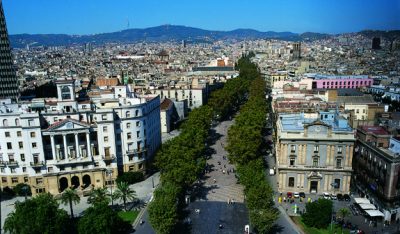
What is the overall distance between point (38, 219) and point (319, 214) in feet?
112

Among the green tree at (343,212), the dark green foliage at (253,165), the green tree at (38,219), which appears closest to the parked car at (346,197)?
Answer: the green tree at (343,212)

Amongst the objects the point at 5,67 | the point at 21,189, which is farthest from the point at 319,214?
the point at 5,67

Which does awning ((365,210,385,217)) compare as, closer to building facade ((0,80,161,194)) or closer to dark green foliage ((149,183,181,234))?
dark green foliage ((149,183,181,234))

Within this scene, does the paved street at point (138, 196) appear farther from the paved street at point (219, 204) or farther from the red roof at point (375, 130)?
the red roof at point (375, 130)

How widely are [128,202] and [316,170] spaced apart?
3007 cm

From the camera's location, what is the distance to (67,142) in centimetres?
5909

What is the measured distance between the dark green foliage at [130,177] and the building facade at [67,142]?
1314 millimetres

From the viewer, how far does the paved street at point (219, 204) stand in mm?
47281

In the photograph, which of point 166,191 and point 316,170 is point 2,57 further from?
point 316,170

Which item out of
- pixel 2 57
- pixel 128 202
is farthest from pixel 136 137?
pixel 2 57

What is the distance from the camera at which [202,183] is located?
6247 cm

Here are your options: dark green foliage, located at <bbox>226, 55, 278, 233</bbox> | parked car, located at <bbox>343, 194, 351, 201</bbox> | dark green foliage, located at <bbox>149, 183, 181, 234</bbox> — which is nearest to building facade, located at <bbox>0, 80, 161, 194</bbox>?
dark green foliage, located at <bbox>226, 55, 278, 233</bbox>

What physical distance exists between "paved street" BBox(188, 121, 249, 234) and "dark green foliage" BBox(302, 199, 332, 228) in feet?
27.6

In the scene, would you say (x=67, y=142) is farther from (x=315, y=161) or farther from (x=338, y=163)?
(x=338, y=163)
